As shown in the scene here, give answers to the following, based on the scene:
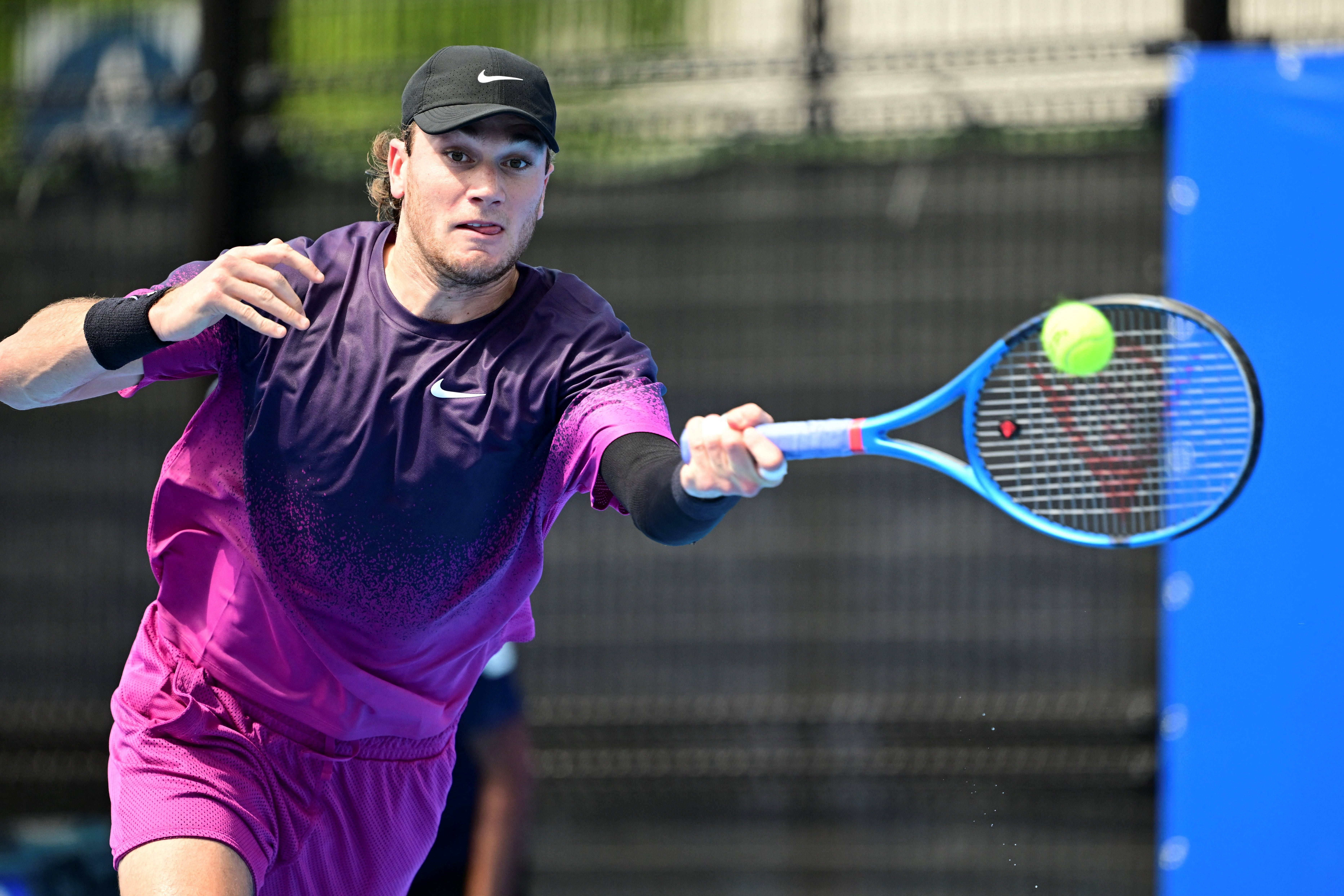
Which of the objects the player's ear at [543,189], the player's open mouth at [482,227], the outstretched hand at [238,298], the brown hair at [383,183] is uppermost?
the brown hair at [383,183]

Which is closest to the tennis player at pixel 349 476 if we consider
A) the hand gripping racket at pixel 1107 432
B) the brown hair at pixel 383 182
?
the brown hair at pixel 383 182

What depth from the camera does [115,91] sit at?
5832 millimetres

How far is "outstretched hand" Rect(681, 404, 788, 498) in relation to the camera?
225cm

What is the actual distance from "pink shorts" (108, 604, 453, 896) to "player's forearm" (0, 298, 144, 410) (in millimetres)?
458

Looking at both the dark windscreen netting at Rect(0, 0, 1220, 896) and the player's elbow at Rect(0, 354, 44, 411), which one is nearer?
the player's elbow at Rect(0, 354, 44, 411)

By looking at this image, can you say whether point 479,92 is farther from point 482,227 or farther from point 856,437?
point 856,437

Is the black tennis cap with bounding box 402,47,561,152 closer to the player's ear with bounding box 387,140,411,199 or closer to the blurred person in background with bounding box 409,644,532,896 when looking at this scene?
the player's ear with bounding box 387,140,411,199

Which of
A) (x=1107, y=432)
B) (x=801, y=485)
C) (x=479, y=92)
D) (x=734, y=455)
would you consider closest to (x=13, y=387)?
(x=479, y=92)

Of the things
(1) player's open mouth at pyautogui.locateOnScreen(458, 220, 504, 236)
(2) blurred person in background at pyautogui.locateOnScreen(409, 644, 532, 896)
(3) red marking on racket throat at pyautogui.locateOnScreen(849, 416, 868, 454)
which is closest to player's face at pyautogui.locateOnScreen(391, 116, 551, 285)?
(1) player's open mouth at pyautogui.locateOnScreen(458, 220, 504, 236)

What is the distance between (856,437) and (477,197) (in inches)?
33.5

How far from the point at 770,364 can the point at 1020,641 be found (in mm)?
1277

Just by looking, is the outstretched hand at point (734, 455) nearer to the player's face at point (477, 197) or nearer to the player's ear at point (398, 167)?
the player's face at point (477, 197)

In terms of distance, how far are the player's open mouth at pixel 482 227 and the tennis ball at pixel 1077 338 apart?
3.36ft

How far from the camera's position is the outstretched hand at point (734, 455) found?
225 centimetres
